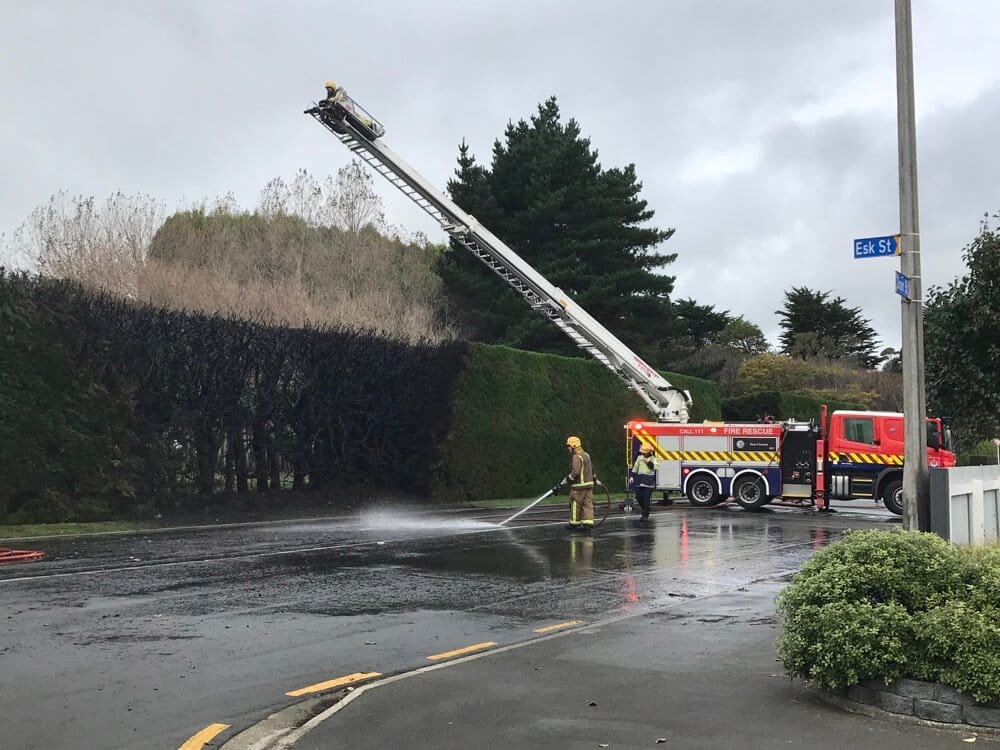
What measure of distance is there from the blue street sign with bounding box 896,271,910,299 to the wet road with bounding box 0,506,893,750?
4.13m

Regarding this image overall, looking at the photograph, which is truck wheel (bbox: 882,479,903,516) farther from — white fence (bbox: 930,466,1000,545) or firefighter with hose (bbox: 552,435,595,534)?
white fence (bbox: 930,466,1000,545)

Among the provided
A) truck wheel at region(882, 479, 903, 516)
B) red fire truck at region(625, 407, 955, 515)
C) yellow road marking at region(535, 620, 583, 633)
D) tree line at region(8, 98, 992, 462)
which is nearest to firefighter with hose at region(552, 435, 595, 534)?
yellow road marking at region(535, 620, 583, 633)

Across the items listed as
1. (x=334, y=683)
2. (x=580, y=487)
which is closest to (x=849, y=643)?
(x=334, y=683)

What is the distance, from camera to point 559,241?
148 ft

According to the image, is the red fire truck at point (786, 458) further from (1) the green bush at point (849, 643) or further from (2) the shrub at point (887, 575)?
(1) the green bush at point (849, 643)

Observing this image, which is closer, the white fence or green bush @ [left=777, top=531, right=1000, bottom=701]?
green bush @ [left=777, top=531, right=1000, bottom=701]

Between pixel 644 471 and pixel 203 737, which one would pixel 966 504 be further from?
pixel 644 471

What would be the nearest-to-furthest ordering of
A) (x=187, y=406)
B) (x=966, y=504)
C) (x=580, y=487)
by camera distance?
(x=966, y=504)
(x=580, y=487)
(x=187, y=406)

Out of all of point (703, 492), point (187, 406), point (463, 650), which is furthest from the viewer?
point (703, 492)

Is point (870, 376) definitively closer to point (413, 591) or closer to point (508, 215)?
point (508, 215)

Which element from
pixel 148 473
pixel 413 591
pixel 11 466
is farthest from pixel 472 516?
pixel 413 591

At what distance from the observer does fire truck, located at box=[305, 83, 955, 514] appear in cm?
2544

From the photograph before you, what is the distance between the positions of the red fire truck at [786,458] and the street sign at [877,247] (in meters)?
16.6

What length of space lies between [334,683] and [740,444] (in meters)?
21.1
